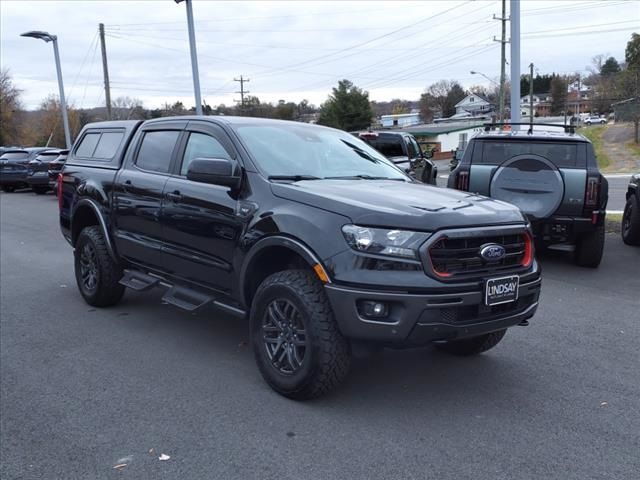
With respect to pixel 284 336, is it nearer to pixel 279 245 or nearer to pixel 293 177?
pixel 279 245

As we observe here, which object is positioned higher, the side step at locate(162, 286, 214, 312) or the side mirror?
the side mirror

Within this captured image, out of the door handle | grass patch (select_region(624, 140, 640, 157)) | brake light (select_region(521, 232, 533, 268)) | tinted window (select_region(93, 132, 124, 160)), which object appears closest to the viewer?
brake light (select_region(521, 232, 533, 268))

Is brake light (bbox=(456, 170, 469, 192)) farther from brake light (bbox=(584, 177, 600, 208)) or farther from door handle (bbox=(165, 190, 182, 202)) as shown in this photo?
door handle (bbox=(165, 190, 182, 202))

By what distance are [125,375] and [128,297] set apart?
96.1 inches

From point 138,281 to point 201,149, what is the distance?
1.51 meters

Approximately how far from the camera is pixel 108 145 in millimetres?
6352

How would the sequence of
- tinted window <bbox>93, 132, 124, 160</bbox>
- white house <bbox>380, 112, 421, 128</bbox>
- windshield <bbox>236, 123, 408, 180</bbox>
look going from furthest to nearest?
white house <bbox>380, 112, 421, 128</bbox>, tinted window <bbox>93, 132, 124, 160</bbox>, windshield <bbox>236, 123, 408, 180</bbox>

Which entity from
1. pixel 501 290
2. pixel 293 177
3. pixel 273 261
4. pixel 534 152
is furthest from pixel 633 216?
pixel 273 261

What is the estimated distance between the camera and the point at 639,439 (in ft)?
11.4

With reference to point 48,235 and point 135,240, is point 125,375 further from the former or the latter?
point 48,235

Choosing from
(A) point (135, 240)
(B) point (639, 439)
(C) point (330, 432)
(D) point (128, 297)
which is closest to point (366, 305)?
(C) point (330, 432)

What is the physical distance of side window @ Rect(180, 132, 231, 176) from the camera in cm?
483

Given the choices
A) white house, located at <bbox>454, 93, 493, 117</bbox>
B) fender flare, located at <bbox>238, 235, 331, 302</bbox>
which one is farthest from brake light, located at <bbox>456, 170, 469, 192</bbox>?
white house, located at <bbox>454, 93, 493, 117</bbox>

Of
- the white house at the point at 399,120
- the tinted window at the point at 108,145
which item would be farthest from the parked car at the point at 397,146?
the white house at the point at 399,120
